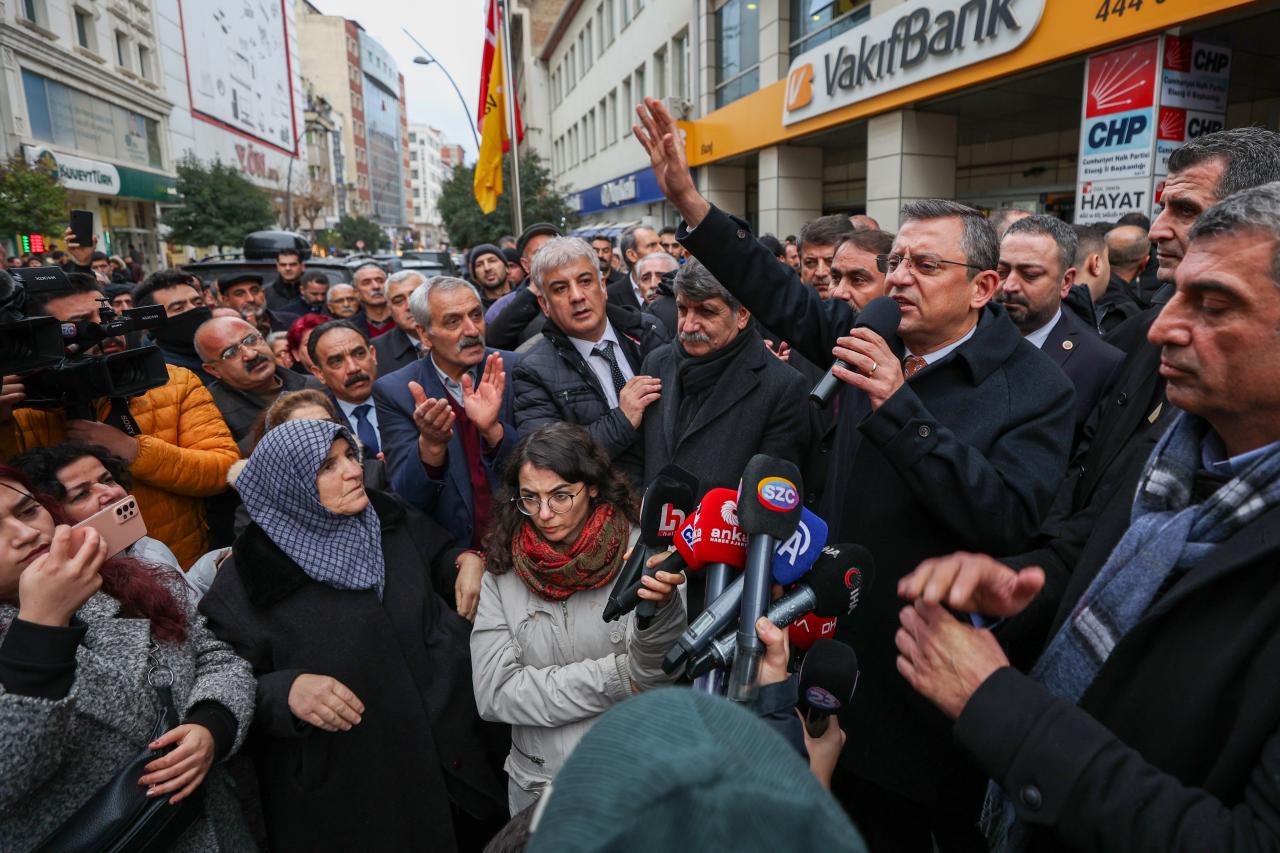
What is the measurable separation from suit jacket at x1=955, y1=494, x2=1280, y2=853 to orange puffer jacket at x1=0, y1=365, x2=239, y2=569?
2951 mm

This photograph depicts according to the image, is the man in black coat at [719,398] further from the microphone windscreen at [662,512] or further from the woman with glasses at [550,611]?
the microphone windscreen at [662,512]

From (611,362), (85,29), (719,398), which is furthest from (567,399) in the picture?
(85,29)

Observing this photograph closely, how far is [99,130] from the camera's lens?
2578 centimetres

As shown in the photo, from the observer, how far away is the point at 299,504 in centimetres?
225

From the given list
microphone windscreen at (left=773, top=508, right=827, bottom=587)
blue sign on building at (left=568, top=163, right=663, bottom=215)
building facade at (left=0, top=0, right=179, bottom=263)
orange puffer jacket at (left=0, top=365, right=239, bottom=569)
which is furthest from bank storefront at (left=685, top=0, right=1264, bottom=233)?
building facade at (left=0, top=0, right=179, bottom=263)

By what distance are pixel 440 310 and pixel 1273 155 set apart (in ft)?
10.3

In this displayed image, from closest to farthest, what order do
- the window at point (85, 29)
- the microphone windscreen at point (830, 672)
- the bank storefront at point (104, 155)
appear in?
1. the microphone windscreen at point (830, 672)
2. the bank storefront at point (104, 155)
3. the window at point (85, 29)

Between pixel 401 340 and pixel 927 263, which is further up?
pixel 927 263

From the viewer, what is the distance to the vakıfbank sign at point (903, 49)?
7.47m

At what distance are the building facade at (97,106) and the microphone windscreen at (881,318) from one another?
23378 millimetres

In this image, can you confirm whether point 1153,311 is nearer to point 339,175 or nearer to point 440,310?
point 440,310

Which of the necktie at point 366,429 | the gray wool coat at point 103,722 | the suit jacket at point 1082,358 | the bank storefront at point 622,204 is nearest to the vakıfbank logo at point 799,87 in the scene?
the bank storefront at point 622,204

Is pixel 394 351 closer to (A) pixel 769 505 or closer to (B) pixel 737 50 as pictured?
(A) pixel 769 505

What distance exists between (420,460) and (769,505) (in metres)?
2.01
